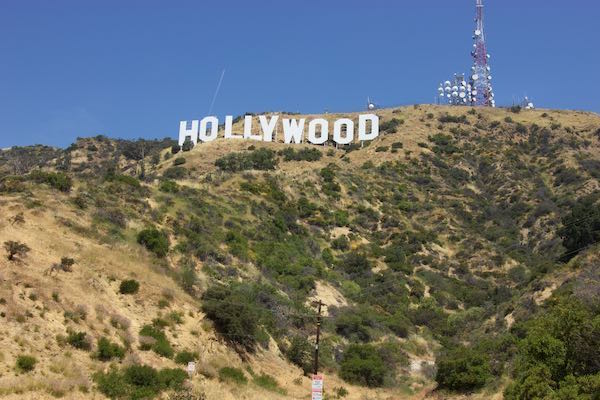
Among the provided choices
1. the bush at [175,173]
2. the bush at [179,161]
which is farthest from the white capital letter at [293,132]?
the bush at [175,173]

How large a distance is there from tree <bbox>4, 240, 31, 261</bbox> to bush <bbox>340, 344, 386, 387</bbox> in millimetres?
19435

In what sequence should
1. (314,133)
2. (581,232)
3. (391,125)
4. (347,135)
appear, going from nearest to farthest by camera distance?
(581,232)
(347,135)
(314,133)
(391,125)

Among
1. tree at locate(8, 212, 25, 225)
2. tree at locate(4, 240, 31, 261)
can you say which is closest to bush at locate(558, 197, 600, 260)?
tree at locate(4, 240, 31, 261)

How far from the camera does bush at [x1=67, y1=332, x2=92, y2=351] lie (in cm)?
2523

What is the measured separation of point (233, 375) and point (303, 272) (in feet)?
72.7

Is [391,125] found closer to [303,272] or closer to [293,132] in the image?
[293,132]

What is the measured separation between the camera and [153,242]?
3916 cm

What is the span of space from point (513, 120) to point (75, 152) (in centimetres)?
7685

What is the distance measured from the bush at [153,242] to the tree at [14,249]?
10548 mm

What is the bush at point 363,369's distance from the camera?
123 feet

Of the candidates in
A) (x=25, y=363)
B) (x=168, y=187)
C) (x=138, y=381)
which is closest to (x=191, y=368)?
(x=138, y=381)

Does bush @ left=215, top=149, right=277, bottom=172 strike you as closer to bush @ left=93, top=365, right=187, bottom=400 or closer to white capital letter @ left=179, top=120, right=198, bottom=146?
white capital letter @ left=179, top=120, right=198, bottom=146

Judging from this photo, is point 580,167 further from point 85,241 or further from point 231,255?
point 85,241

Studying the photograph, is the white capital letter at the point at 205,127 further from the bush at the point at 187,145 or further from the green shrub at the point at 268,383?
the green shrub at the point at 268,383
